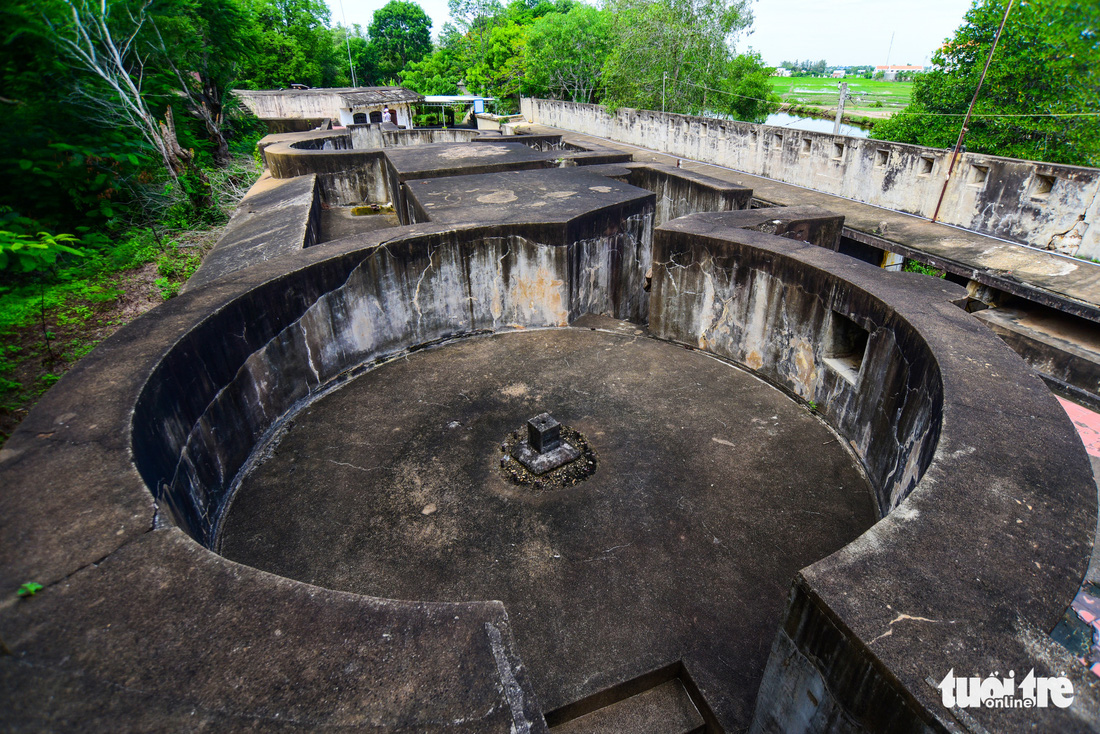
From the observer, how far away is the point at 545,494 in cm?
483

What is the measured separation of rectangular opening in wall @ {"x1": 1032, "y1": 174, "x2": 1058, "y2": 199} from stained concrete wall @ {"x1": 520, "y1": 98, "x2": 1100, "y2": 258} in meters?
0.01

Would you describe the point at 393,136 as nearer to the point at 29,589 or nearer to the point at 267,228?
the point at 267,228

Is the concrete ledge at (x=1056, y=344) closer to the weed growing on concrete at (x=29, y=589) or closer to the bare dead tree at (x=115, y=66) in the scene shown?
the weed growing on concrete at (x=29, y=589)

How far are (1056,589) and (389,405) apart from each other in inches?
212

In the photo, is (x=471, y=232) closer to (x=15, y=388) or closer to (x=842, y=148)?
(x=15, y=388)

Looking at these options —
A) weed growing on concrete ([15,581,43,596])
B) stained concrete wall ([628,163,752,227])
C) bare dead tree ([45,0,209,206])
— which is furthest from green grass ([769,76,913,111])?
weed growing on concrete ([15,581,43,596])

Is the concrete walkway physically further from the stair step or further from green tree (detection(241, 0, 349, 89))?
green tree (detection(241, 0, 349, 89))

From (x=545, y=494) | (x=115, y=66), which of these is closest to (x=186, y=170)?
(x=115, y=66)

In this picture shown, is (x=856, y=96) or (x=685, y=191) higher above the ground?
(x=856, y=96)

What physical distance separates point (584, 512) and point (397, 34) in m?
53.9

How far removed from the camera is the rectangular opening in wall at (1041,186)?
30.0ft

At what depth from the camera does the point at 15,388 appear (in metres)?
5.18

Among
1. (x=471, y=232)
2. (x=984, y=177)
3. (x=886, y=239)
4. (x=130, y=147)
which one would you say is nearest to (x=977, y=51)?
(x=984, y=177)

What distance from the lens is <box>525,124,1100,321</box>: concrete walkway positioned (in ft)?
25.3
